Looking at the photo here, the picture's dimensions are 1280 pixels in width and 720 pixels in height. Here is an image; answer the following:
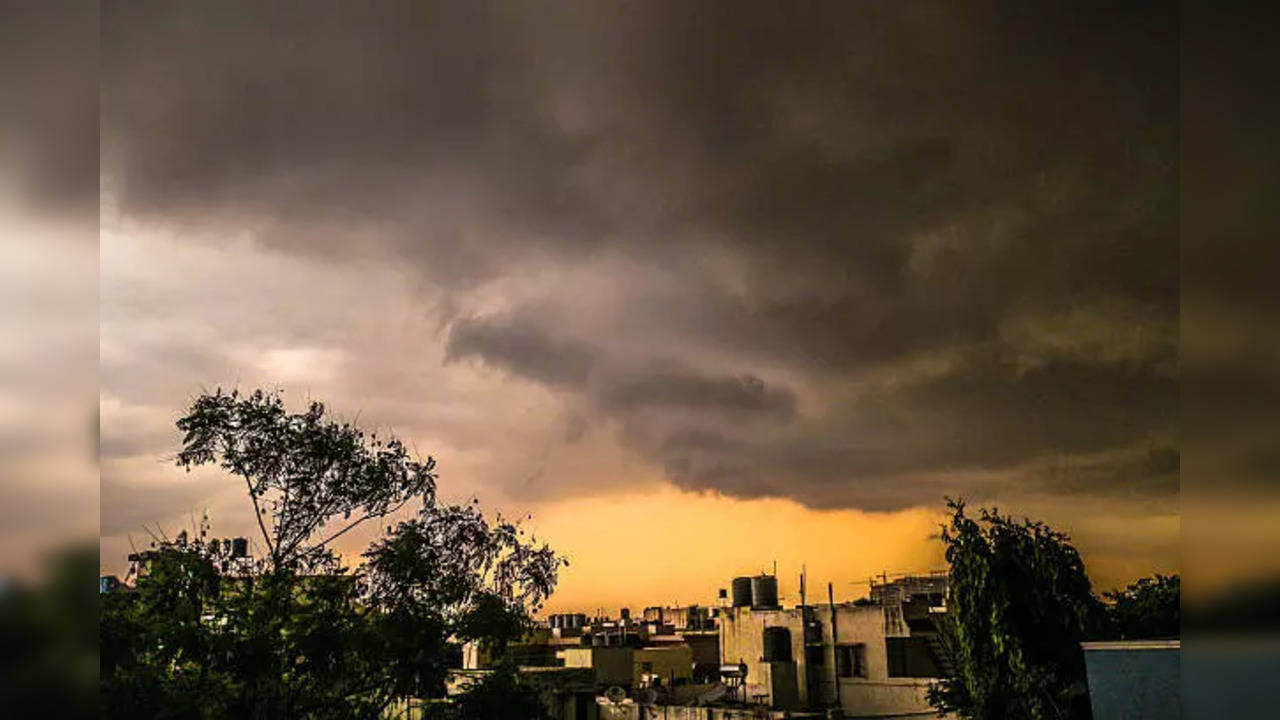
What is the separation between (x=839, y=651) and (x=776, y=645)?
2.57ft

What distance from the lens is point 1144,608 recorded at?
621 centimetres

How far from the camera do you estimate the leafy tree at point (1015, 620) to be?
5.62 m

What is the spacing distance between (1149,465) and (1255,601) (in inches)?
227

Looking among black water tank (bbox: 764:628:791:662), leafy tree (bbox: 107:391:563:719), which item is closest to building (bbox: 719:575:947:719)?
black water tank (bbox: 764:628:791:662)

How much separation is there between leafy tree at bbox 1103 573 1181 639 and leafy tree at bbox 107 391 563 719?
11.1ft

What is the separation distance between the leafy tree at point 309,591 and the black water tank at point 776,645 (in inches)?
319

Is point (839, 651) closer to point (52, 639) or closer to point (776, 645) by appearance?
point (776, 645)

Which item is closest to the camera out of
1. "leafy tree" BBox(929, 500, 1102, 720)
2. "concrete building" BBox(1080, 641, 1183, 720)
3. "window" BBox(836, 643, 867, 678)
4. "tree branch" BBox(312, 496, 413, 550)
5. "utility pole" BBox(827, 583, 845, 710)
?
"concrete building" BBox(1080, 641, 1183, 720)

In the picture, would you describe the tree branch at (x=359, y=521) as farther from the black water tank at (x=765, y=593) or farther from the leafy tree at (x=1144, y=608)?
the black water tank at (x=765, y=593)

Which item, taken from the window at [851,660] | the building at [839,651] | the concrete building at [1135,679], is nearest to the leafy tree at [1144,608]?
the concrete building at [1135,679]

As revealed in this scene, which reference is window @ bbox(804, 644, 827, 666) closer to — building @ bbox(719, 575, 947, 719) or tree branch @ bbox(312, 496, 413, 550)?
building @ bbox(719, 575, 947, 719)

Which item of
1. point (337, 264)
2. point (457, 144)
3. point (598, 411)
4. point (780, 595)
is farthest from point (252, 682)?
point (780, 595)

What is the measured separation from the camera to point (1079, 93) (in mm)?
4918

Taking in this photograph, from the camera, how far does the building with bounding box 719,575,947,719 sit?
12.1m
